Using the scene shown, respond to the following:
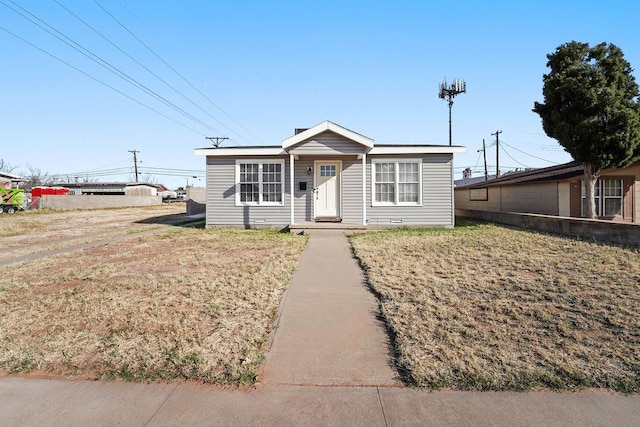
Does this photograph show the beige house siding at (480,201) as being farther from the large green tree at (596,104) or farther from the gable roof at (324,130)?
the gable roof at (324,130)

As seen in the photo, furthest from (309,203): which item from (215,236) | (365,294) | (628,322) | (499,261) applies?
(628,322)

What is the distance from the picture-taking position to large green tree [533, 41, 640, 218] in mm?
11547

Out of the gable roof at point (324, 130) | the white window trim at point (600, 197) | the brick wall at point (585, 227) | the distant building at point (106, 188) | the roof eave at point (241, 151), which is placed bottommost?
the brick wall at point (585, 227)

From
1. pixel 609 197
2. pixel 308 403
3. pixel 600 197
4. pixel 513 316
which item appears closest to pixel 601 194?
pixel 600 197

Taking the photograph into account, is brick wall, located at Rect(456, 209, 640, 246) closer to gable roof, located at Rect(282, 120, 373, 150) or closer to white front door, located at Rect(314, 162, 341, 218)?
gable roof, located at Rect(282, 120, 373, 150)

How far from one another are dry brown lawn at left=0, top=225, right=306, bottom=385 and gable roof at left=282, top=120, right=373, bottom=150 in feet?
19.7

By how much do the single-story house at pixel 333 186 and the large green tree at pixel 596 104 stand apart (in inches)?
150

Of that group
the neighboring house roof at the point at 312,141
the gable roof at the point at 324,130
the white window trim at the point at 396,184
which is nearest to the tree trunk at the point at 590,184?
the neighboring house roof at the point at 312,141

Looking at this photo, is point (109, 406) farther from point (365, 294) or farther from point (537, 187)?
point (537, 187)

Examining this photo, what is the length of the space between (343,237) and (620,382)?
898 centimetres

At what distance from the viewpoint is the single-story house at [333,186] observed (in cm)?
1407

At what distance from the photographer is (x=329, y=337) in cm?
389

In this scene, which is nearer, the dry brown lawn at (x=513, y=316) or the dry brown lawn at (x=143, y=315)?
the dry brown lawn at (x=513, y=316)

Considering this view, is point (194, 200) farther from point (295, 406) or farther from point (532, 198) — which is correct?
point (295, 406)
